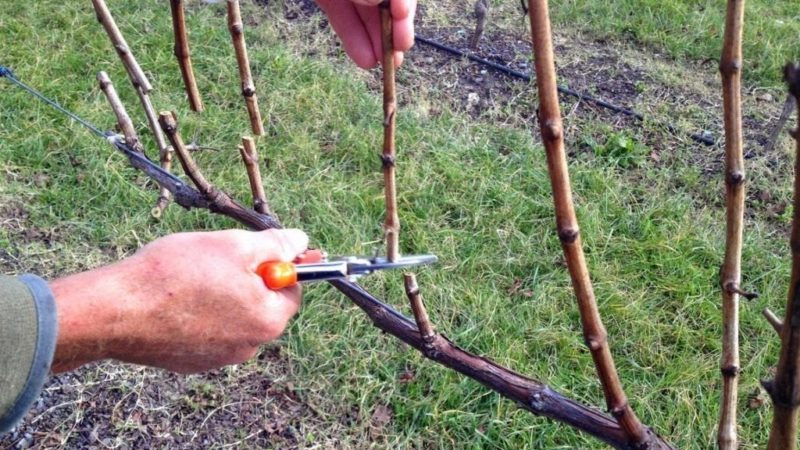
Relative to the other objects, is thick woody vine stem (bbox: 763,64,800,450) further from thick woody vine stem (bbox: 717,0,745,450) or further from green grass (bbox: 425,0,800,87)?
green grass (bbox: 425,0,800,87)

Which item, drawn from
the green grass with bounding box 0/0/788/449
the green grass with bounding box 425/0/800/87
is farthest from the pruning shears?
the green grass with bounding box 425/0/800/87

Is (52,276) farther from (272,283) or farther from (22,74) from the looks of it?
(272,283)

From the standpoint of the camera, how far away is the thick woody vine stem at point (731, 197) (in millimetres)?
1011

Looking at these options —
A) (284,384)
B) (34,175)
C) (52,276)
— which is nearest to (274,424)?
(284,384)

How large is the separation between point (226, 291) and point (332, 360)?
1.26m

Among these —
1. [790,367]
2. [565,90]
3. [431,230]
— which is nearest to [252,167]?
[790,367]

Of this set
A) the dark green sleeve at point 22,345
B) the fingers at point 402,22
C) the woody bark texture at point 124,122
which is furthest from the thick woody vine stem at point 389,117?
the woody bark texture at point 124,122

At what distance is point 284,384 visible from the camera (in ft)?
7.75

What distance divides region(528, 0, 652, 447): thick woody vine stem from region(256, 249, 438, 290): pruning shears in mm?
347

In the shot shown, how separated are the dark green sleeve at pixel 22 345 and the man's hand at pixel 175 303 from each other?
0.05m

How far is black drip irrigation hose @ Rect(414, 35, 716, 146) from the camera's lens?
3.41 metres

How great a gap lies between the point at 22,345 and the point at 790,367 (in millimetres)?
1006

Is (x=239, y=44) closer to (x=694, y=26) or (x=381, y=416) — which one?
(x=381, y=416)

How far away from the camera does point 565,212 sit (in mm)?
1023
